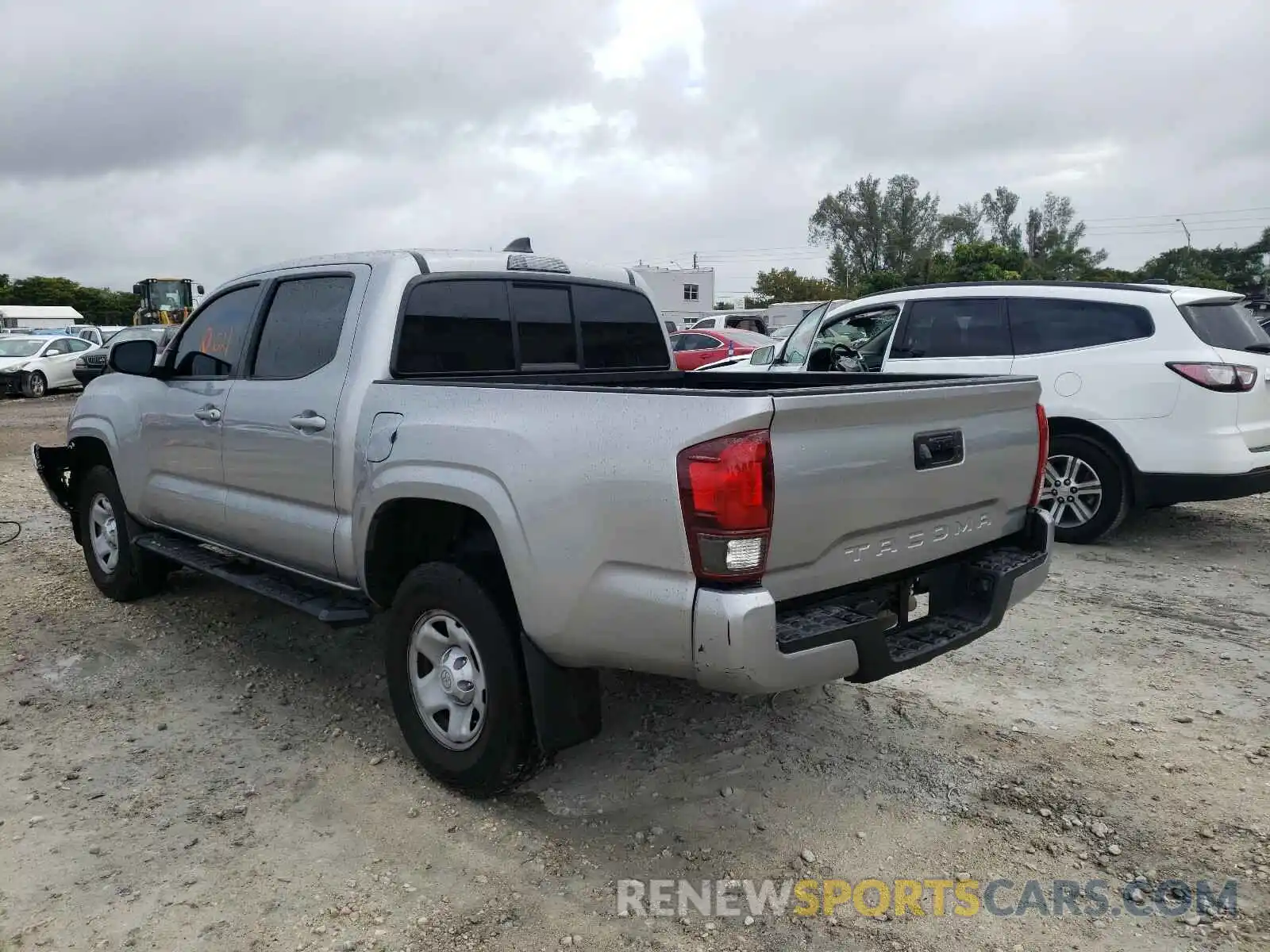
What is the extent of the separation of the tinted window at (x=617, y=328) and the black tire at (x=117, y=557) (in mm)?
2916

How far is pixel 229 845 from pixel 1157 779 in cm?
321

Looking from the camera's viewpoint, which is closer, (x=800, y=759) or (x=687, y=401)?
(x=687, y=401)

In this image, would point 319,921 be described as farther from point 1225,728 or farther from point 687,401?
point 1225,728

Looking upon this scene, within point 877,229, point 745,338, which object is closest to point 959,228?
point 877,229

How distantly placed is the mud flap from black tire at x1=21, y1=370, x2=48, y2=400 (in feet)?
77.1

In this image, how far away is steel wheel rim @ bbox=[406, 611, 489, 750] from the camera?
10.5 ft

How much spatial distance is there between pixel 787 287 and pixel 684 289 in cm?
1144

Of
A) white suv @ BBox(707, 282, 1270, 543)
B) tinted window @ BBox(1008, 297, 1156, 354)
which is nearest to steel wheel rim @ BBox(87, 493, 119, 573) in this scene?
white suv @ BBox(707, 282, 1270, 543)

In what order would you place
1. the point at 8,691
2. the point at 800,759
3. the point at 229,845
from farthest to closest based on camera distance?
the point at 8,691
the point at 800,759
the point at 229,845

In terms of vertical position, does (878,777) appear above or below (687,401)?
below

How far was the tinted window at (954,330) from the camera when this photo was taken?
23.3 feet

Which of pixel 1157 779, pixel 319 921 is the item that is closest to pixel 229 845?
pixel 319 921

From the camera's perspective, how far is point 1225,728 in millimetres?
3766

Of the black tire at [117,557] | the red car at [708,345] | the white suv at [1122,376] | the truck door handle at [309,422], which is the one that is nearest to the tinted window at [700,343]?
the red car at [708,345]
